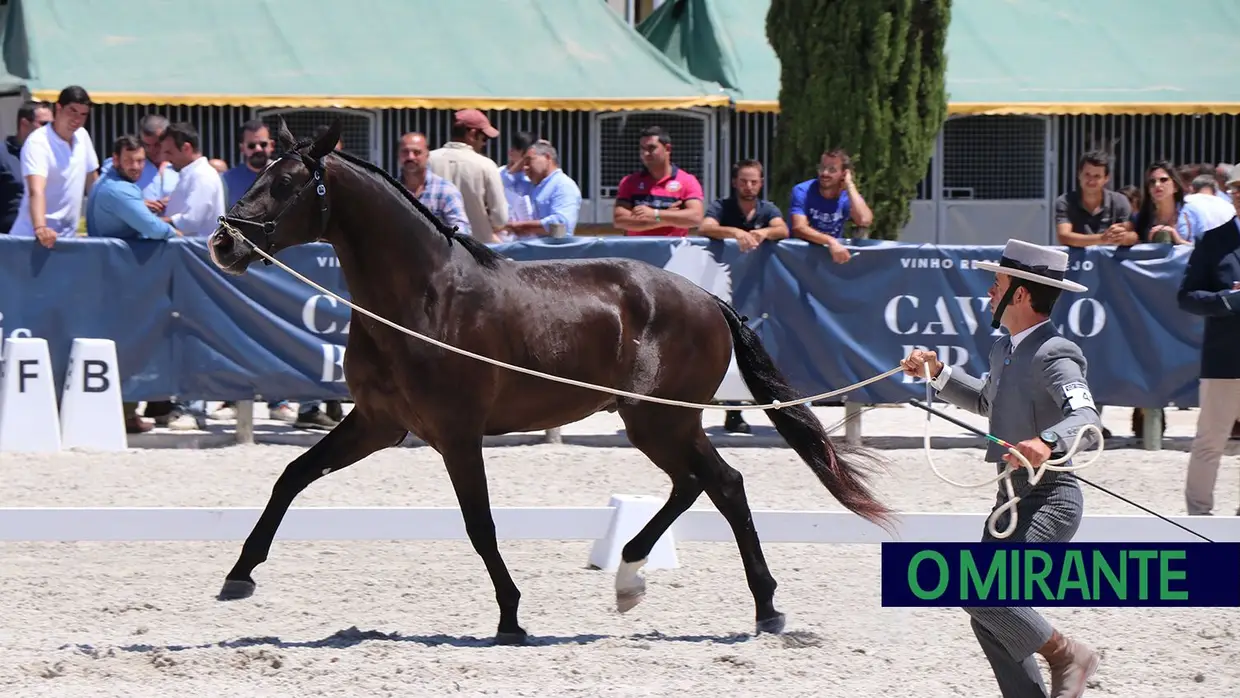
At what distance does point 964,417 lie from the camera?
42.2ft

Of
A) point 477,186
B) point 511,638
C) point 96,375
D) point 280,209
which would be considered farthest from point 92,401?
point 511,638

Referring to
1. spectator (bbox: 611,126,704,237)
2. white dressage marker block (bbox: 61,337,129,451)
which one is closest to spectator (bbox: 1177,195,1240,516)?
spectator (bbox: 611,126,704,237)

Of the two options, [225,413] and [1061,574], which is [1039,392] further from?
[225,413]

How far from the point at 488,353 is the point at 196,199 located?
5.50 meters

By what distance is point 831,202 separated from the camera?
11891mm

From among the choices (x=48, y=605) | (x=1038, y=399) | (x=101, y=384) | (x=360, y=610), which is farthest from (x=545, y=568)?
(x=101, y=384)

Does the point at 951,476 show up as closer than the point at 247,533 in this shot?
No

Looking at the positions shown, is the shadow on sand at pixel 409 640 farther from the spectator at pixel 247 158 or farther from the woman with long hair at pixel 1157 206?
the woman with long hair at pixel 1157 206

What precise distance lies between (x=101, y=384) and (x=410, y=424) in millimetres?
4982

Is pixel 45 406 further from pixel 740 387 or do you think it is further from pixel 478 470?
pixel 478 470

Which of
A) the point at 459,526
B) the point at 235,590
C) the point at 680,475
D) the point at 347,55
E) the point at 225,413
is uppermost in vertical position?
the point at 347,55

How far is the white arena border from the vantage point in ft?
23.9

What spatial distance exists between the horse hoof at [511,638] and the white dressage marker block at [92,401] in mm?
5323

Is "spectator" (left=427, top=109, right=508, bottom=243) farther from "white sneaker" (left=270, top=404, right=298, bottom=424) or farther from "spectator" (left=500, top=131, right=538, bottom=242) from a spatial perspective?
"white sneaker" (left=270, top=404, right=298, bottom=424)
